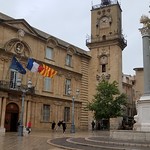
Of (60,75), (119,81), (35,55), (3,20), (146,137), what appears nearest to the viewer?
(146,137)

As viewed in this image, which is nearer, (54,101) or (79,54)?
(54,101)

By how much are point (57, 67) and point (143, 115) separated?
22939mm

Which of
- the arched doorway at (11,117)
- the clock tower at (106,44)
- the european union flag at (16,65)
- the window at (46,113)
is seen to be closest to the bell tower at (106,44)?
the clock tower at (106,44)

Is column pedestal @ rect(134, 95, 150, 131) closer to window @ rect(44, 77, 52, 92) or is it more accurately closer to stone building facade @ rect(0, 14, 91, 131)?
stone building facade @ rect(0, 14, 91, 131)

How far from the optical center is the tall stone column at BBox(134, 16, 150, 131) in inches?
677

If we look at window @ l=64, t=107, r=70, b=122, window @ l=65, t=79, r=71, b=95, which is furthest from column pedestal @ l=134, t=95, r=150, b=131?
window @ l=65, t=79, r=71, b=95

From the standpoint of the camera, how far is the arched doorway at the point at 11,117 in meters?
31.9

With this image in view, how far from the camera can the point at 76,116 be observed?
136ft

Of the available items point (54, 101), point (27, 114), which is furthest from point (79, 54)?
point (27, 114)

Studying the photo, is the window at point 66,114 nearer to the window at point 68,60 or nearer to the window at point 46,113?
the window at point 46,113

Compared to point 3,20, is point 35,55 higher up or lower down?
lower down

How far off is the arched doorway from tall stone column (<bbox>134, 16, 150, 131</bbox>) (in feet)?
58.9

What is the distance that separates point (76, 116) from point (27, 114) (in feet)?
33.4

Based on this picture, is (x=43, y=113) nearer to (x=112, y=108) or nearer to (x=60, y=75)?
(x=60, y=75)
